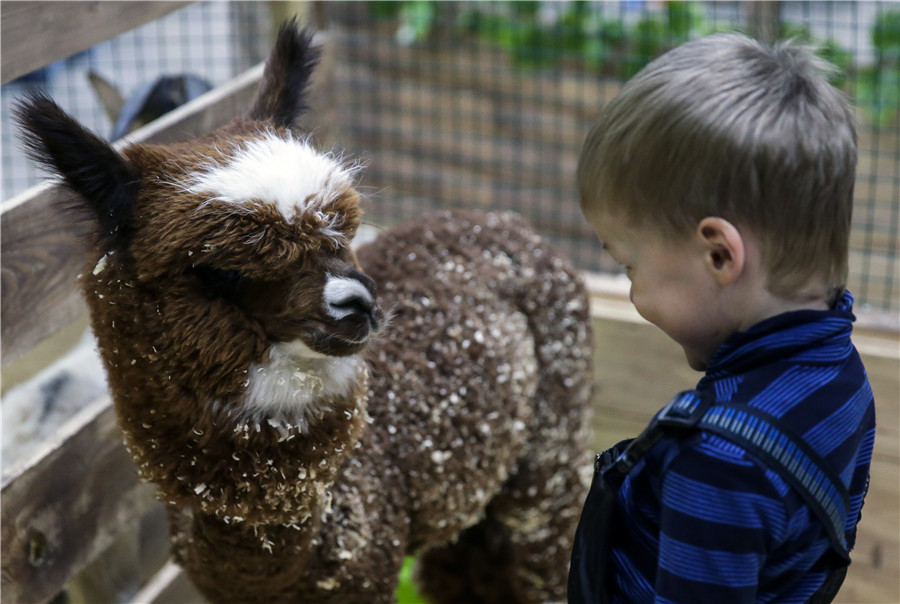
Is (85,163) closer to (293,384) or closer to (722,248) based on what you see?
(293,384)

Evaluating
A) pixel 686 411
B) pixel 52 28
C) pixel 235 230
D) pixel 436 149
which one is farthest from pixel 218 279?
pixel 436 149

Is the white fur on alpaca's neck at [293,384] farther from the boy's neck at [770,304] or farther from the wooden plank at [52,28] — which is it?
the wooden plank at [52,28]

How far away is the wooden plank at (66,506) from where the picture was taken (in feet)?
4.91

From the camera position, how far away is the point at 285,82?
1331 mm

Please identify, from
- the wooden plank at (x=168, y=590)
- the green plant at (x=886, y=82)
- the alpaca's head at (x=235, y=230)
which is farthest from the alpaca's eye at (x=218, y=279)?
the green plant at (x=886, y=82)

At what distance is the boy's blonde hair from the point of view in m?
0.85

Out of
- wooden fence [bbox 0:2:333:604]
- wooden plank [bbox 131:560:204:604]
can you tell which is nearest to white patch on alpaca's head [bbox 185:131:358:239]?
wooden fence [bbox 0:2:333:604]

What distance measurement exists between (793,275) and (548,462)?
1.03m

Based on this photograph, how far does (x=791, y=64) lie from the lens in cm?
89

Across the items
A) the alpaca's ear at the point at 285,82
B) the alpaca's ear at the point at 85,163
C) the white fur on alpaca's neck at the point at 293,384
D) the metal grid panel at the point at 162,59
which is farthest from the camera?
the metal grid panel at the point at 162,59

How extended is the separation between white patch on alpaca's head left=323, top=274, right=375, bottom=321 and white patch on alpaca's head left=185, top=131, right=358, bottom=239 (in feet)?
0.24

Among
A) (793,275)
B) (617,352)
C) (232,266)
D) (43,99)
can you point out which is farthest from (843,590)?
(43,99)

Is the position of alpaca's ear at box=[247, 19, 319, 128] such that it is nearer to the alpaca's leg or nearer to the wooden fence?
the wooden fence

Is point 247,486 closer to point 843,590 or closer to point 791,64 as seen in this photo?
point 791,64
